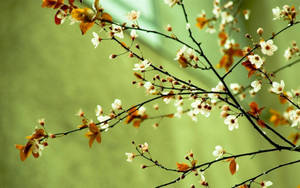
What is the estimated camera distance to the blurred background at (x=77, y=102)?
169 cm

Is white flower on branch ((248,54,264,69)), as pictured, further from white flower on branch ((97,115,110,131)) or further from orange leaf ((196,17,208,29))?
orange leaf ((196,17,208,29))

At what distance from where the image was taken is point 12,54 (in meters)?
1.78

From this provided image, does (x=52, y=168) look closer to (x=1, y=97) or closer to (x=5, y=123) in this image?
(x=5, y=123)

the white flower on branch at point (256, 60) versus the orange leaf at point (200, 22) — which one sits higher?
the orange leaf at point (200, 22)

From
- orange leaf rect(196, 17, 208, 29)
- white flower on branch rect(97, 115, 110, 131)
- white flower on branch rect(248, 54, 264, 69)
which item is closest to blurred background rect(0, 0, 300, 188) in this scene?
white flower on branch rect(97, 115, 110, 131)

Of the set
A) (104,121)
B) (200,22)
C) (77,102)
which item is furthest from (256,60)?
(77,102)

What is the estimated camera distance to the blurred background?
1.69 metres

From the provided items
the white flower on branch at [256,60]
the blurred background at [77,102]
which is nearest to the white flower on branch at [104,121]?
the white flower on branch at [256,60]

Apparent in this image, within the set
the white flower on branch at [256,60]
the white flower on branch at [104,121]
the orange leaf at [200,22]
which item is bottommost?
the white flower on branch at [104,121]

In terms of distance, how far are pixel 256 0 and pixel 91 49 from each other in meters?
2.81

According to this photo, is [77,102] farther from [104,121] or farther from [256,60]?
[256,60]

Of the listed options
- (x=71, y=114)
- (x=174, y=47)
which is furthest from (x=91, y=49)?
Answer: (x=174, y=47)

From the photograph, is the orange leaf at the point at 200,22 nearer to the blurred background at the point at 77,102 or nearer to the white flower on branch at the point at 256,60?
the white flower on branch at the point at 256,60

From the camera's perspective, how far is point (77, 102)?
6.57 feet
